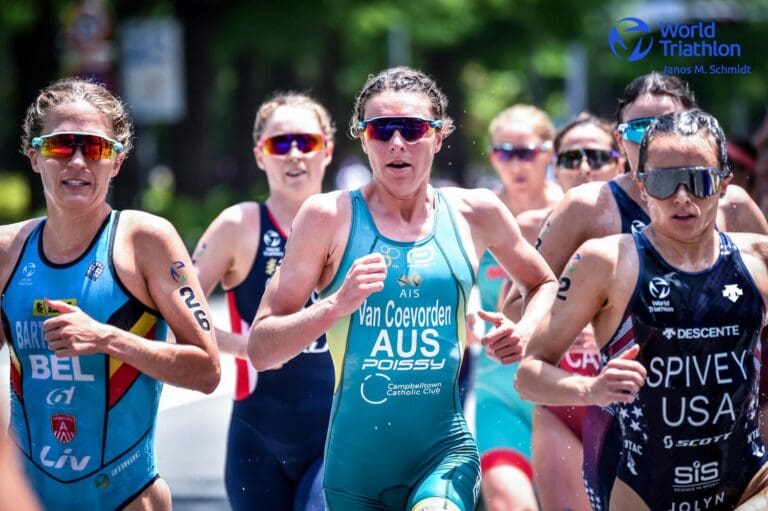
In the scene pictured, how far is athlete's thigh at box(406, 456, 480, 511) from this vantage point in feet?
14.0

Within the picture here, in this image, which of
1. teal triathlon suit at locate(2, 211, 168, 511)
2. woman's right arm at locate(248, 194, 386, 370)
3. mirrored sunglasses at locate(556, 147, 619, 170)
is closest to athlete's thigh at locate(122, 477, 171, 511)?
teal triathlon suit at locate(2, 211, 168, 511)

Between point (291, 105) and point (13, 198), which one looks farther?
point (13, 198)

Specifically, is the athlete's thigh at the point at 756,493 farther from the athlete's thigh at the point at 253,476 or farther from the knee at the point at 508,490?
the athlete's thigh at the point at 253,476

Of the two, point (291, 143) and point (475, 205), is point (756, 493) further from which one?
point (291, 143)

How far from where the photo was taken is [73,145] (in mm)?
4520

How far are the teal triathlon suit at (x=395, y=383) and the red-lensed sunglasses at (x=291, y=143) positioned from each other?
185cm

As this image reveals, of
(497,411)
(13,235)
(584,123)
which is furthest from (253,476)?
(584,123)

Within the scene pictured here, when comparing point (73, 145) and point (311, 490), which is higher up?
point (73, 145)

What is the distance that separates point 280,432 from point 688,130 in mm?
2459

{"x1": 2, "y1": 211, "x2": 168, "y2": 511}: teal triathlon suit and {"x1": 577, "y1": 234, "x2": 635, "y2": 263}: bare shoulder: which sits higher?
{"x1": 577, "y1": 234, "x2": 635, "y2": 263}: bare shoulder

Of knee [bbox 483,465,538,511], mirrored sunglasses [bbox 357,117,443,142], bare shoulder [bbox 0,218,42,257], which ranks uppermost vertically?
mirrored sunglasses [bbox 357,117,443,142]

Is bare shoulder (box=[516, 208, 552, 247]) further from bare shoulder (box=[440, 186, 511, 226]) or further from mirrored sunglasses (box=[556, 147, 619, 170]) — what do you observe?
bare shoulder (box=[440, 186, 511, 226])

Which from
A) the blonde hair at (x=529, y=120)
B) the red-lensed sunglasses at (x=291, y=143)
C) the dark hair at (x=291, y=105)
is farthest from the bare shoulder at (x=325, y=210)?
the blonde hair at (x=529, y=120)

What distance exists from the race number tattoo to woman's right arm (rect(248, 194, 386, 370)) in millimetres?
210
